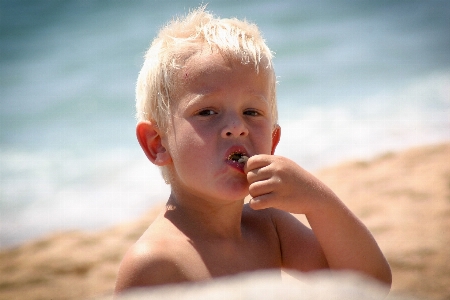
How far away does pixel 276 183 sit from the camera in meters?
1.96

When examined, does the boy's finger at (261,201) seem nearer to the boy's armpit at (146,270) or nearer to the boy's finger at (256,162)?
the boy's finger at (256,162)

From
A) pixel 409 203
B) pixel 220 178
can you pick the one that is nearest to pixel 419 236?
pixel 409 203

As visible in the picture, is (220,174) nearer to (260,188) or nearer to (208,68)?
(260,188)

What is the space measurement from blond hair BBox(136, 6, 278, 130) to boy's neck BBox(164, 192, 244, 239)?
1.20 feet

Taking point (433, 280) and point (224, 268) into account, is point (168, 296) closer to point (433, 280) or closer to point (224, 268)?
point (224, 268)

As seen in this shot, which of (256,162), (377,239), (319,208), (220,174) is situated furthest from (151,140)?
(377,239)

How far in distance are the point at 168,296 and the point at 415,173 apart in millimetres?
5156

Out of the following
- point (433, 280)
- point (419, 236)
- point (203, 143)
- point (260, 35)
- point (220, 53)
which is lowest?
point (433, 280)

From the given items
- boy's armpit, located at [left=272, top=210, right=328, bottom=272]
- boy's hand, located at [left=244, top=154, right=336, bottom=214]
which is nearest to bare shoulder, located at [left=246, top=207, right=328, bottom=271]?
boy's armpit, located at [left=272, top=210, right=328, bottom=272]

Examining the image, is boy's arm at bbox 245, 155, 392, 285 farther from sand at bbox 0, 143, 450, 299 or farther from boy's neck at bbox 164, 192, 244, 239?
sand at bbox 0, 143, 450, 299

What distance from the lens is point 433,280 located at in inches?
135

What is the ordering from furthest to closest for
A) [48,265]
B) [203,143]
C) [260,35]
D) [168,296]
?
[48,265] → [260,35] → [203,143] → [168,296]

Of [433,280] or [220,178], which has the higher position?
[220,178]

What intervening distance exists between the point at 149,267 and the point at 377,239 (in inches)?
110
